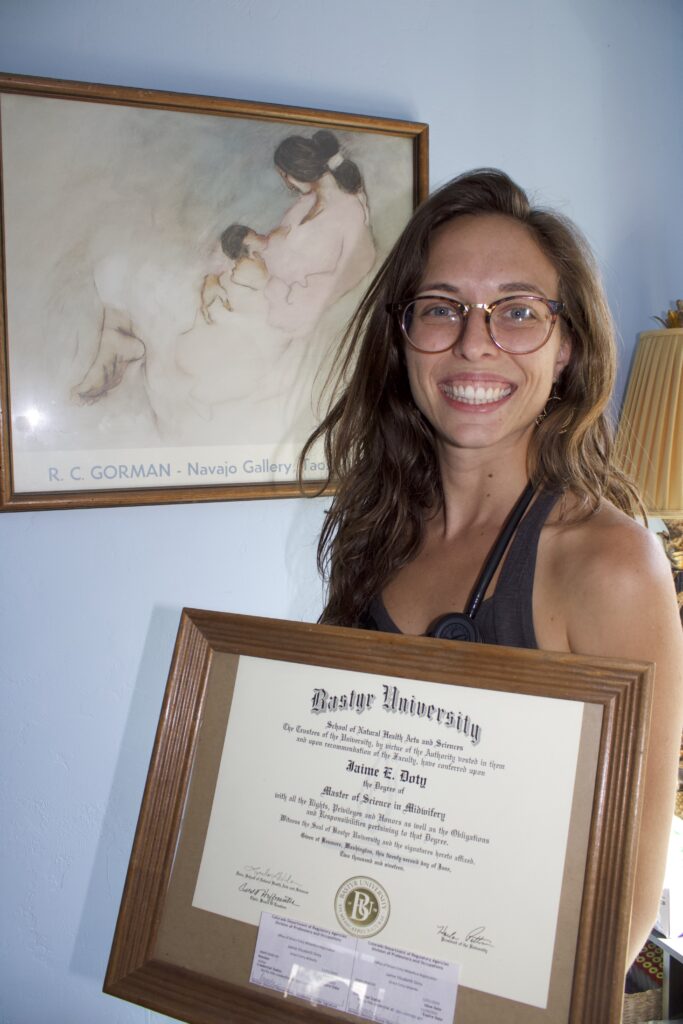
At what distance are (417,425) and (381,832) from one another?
0.70 metres

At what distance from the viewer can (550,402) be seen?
113cm

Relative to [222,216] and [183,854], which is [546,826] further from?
[222,216]

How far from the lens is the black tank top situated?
2.99 ft

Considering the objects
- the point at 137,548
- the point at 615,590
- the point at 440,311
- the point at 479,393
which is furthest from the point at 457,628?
the point at 137,548

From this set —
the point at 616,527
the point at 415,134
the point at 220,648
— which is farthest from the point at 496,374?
the point at 415,134

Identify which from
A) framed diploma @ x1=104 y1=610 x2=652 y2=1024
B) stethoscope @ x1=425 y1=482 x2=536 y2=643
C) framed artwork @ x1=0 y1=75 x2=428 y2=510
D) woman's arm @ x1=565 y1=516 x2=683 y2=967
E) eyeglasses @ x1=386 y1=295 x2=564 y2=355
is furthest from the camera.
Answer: framed artwork @ x1=0 y1=75 x2=428 y2=510

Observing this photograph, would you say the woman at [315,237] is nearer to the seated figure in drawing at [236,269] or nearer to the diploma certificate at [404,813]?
the seated figure in drawing at [236,269]

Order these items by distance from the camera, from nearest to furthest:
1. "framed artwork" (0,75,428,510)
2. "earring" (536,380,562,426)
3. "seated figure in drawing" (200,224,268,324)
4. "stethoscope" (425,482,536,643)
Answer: "stethoscope" (425,482,536,643)
"earring" (536,380,562,426)
"framed artwork" (0,75,428,510)
"seated figure in drawing" (200,224,268,324)

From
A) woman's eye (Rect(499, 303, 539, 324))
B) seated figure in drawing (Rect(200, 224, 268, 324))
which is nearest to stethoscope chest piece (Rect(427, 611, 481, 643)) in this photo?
woman's eye (Rect(499, 303, 539, 324))

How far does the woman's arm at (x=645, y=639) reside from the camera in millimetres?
809

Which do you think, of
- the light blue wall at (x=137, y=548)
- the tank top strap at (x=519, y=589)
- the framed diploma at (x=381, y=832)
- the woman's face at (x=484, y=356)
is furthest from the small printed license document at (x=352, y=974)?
the light blue wall at (x=137, y=548)

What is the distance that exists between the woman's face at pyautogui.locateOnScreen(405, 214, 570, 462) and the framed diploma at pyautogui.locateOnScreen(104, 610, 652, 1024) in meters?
0.37

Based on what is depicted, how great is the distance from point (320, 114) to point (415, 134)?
22 cm
